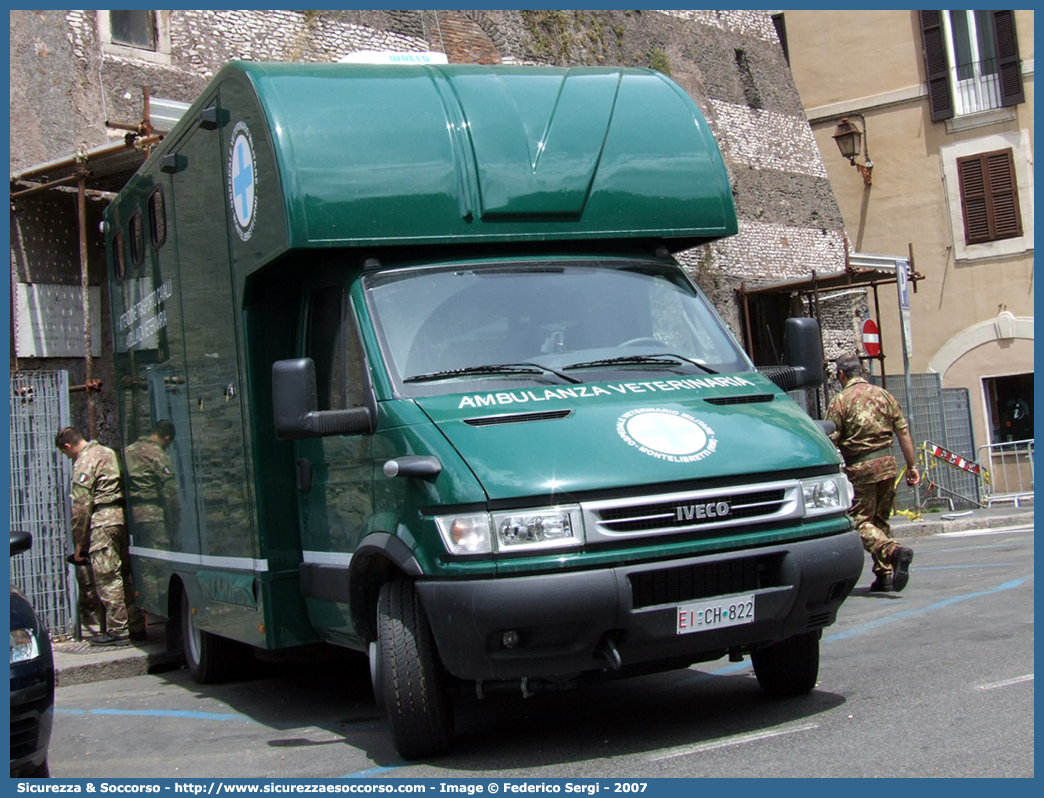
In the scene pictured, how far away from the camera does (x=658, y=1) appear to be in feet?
68.3

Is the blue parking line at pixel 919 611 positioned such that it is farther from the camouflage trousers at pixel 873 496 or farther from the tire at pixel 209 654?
the tire at pixel 209 654

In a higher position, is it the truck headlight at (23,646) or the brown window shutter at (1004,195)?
the brown window shutter at (1004,195)

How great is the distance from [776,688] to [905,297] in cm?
Answer: 1046

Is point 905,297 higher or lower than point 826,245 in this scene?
lower

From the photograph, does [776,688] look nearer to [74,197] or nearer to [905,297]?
[74,197]

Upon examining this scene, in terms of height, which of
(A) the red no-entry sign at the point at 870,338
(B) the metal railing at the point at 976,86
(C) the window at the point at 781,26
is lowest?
(A) the red no-entry sign at the point at 870,338

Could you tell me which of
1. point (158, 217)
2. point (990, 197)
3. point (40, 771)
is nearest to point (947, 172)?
point (990, 197)

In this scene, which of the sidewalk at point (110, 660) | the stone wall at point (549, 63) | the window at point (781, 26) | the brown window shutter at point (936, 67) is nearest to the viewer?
the sidewalk at point (110, 660)

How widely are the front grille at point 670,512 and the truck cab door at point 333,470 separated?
125 cm

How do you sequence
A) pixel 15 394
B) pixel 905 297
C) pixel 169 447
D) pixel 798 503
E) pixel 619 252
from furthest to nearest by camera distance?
1. pixel 905 297
2. pixel 15 394
3. pixel 169 447
4. pixel 619 252
5. pixel 798 503

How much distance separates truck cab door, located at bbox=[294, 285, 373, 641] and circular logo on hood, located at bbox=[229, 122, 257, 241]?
51 centimetres

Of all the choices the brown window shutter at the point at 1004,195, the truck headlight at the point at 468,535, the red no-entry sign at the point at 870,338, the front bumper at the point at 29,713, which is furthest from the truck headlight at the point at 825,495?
the brown window shutter at the point at 1004,195

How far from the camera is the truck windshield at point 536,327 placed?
5953mm

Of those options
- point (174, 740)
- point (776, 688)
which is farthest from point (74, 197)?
point (776, 688)
